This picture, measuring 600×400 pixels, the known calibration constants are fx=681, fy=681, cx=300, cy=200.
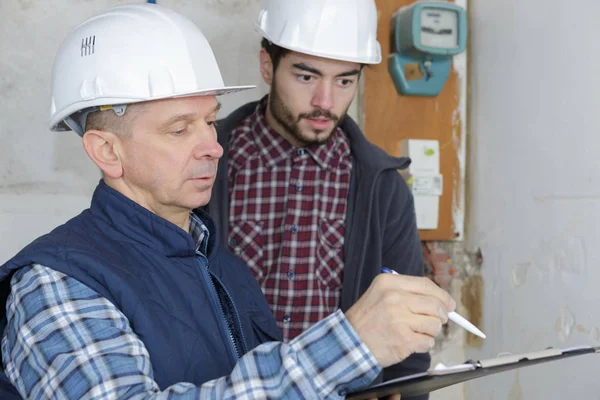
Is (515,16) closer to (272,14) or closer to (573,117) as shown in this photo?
(573,117)

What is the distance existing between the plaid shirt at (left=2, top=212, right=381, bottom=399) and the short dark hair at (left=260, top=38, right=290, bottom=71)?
1.09 meters

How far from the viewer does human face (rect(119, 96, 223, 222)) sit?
46.7 inches

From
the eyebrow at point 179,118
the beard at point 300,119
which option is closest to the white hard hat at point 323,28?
the beard at point 300,119

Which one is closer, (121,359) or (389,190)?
(121,359)

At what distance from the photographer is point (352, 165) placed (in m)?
1.96

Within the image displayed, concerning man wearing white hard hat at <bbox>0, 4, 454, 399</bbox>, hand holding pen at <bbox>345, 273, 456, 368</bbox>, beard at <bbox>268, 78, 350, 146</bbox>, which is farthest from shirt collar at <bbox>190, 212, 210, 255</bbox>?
beard at <bbox>268, 78, 350, 146</bbox>

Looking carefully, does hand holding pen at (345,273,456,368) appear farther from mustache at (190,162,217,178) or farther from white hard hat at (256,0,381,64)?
white hard hat at (256,0,381,64)

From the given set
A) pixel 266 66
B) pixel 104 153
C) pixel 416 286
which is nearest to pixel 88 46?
pixel 104 153

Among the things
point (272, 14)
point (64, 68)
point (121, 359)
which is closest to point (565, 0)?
point (272, 14)

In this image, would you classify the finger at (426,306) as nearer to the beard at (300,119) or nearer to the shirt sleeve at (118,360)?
the shirt sleeve at (118,360)

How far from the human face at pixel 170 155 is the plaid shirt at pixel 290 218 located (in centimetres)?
65

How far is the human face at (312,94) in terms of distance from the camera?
185 centimetres

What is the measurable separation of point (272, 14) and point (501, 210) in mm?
936

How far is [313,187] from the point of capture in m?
1.91
